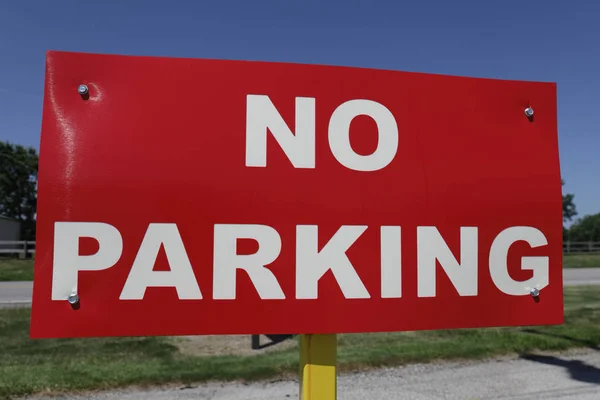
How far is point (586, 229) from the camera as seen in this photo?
63781mm

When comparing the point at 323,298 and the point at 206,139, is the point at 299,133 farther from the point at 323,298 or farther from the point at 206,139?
the point at 323,298

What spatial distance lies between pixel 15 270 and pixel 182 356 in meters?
14.8

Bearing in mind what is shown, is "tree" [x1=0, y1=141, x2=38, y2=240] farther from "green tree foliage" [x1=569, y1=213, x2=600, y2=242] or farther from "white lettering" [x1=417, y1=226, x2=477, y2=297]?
"green tree foliage" [x1=569, y1=213, x2=600, y2=242]

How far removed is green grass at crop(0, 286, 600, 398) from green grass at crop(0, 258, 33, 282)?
376 inches

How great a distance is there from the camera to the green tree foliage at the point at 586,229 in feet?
191

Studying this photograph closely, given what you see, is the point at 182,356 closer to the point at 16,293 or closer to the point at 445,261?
the point at 445,261

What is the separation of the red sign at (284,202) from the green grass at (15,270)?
17.3 meters

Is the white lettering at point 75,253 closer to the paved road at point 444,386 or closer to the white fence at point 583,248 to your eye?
the paved road at point 444,386

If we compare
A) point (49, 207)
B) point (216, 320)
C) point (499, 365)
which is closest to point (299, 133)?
point (216, 320)

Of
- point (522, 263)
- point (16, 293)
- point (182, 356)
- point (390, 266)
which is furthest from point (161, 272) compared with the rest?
point (16, 293)

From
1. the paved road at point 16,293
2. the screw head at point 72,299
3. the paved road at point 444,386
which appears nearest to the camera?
the screw head at point 72,299

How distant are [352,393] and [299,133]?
407 centimetres

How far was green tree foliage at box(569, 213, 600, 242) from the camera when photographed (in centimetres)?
5816

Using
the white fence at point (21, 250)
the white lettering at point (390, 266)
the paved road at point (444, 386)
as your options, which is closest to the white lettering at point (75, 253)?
the white lettering at point (390, 266)
